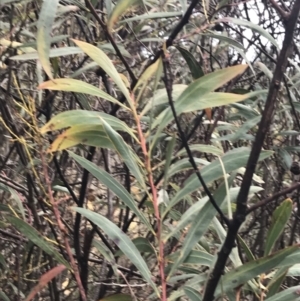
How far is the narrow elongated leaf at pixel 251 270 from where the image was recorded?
0.63 meters

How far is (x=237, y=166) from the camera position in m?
0.69

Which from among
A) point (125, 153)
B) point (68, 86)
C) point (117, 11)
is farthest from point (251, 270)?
point (117, 11)

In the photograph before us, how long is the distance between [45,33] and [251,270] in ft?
1.31

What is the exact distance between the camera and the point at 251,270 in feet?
2.12

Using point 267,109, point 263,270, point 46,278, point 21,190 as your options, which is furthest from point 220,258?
point 21,190

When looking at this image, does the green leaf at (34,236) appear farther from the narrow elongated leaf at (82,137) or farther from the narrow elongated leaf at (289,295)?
the narrow elongated leaf at (289,295)

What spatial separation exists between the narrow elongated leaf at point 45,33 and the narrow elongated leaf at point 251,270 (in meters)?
0.34

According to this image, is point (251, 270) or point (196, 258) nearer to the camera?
point (251, 270)

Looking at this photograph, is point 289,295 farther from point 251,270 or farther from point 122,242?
point 122,242

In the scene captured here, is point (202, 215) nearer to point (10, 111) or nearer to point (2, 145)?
point (10, 111)

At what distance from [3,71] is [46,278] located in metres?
0.54

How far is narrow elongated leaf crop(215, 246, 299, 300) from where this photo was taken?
24.9 inches

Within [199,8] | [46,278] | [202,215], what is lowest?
[46,278]

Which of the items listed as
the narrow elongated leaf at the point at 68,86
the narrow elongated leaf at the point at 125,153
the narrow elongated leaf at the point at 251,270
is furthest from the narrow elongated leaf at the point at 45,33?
the narrow elongated leaf at the point at 251,270
